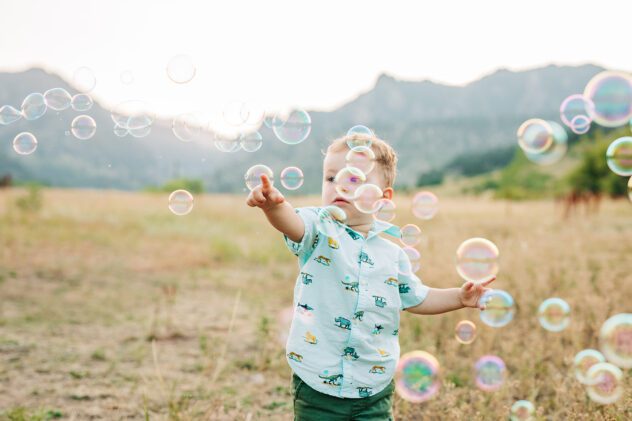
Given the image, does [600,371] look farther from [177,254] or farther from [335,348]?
[177,254]

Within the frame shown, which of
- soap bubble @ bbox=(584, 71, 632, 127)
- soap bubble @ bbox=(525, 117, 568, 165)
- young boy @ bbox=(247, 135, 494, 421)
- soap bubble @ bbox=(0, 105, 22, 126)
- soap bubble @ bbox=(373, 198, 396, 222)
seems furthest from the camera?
soap bubble @ bbox=(0, 105, 22, 126)

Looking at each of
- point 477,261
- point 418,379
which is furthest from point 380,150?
point 418,379

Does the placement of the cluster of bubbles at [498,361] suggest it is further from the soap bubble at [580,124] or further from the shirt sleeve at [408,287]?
the soap bubble at [580,124]

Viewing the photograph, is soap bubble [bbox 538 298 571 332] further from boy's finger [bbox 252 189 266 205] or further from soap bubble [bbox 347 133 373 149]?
boy's finger [bbox 252 189 266 205]

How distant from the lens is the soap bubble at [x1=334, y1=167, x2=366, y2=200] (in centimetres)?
218

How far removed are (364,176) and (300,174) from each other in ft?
3.62

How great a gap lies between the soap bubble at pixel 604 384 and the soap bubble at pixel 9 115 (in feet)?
15.5

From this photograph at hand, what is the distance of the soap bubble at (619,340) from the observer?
9.84ft

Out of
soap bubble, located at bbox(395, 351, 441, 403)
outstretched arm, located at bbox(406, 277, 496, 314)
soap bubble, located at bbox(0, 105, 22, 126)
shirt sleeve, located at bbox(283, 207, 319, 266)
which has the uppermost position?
soap bubble, located at bbox(0, 105, 22, 126)

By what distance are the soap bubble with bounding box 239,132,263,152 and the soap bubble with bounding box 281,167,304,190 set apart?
513 millimetres

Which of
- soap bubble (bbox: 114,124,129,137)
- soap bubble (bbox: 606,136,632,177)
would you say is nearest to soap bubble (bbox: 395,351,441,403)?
soap bubble (bbox: 606,136,632,177)

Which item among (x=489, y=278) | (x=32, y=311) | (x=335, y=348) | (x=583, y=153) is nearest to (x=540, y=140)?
(x=489, y=278)

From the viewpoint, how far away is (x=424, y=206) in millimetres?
4133

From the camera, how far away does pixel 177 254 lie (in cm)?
1122
